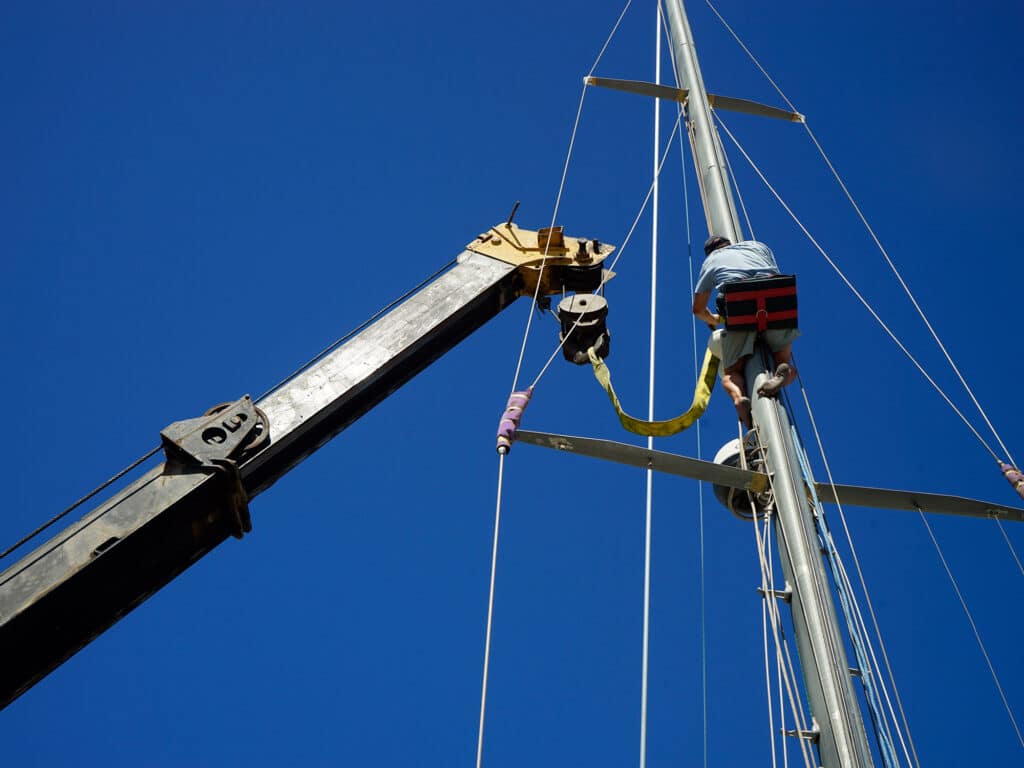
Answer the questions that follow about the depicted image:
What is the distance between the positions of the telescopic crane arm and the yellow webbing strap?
3.31 ft

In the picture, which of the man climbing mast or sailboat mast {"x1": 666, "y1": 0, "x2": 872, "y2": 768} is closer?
sailboat mast {"x1": 666, "y1": 0, "x2": 872, "y2": 768}

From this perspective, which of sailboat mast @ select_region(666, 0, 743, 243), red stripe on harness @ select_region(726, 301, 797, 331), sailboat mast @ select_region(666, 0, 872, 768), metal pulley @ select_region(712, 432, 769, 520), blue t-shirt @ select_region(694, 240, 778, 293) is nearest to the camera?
sailboat mast @ select_region(666, 0, 872, 768)

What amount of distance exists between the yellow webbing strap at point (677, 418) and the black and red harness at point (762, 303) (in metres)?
→ 0.65

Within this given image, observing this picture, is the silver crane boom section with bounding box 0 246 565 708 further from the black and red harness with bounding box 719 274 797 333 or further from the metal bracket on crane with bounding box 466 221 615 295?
the black and red harness with bounding box 719 274 797 333

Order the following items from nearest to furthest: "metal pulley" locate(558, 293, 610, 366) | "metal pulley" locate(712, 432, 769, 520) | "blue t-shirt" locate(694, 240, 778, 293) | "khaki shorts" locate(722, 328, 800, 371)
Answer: "metal pulley" locate(712, 432, 769, 520) < "khaki shorts" locate(722, 328, 800, 371) < "blue t-shirt" locate(694, 240, 778, 293) < "metal pulley" locate(558, 293, 610, 366)

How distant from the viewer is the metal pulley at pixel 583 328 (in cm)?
799

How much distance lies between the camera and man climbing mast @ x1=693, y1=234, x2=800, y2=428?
7230 millimetres

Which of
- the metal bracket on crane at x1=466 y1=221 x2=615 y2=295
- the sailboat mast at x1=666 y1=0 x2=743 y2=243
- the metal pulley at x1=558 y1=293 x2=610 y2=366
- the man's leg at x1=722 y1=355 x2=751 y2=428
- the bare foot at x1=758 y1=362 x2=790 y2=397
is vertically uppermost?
the sailboat mast at x1=666 y1=0 x2=743 y2=243

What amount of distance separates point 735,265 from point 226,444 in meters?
3.87

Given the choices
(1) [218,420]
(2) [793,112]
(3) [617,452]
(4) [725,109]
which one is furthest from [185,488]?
(2) [793,112]

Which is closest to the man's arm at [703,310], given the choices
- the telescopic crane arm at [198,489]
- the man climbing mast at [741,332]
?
the man climbing mast at [741,332]

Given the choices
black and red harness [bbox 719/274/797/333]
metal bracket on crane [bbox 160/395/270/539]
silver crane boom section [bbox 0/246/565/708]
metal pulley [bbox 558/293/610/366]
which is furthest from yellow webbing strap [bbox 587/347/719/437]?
metal bracket on crane [bbox 160/395/270/539]

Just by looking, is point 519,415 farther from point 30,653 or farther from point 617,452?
point 30,653

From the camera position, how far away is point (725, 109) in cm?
1284
